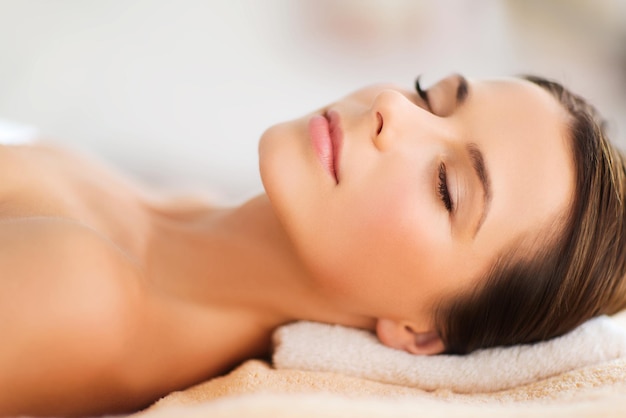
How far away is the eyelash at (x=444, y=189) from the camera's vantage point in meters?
0.98

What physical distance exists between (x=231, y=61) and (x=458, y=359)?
4.12 ft

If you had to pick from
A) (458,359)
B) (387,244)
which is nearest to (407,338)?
(458,359)

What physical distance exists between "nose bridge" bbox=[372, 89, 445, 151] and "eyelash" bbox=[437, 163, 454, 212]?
5 cm

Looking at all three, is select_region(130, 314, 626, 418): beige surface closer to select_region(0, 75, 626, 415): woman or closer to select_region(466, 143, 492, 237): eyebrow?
select_region(0, 75, 626, 415): woman

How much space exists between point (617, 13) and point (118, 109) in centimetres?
167

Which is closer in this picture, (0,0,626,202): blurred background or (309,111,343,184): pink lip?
(309,111,343,184): pink lip

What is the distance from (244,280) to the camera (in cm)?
111

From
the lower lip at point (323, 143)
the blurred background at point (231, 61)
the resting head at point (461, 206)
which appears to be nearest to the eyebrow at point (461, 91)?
the resting head at point (461, 206)

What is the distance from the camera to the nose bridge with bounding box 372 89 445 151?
978 millimetres

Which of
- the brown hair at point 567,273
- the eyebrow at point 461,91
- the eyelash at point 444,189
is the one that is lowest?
the brown hair at point 567,273

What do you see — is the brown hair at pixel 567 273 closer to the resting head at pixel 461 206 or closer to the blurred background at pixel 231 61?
the resting head at pixel 461 206

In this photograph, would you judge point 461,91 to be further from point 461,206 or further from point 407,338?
point 407,338

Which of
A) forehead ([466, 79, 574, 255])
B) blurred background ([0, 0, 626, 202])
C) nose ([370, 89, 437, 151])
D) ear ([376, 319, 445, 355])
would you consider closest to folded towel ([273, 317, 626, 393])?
ear ([376, 319, 445, 355])

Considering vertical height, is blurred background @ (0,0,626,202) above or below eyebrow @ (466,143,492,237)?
above
